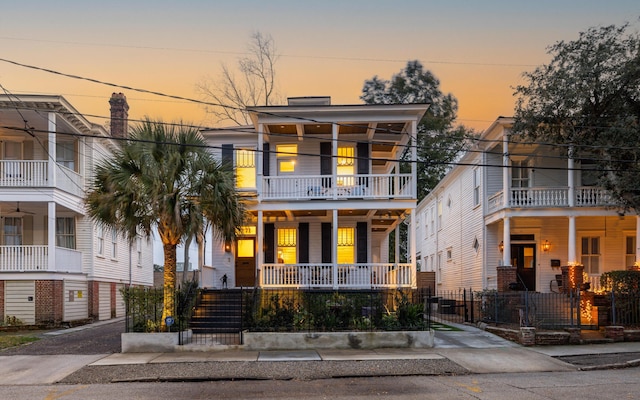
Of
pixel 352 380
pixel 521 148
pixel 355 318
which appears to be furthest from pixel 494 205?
pixel 352 380

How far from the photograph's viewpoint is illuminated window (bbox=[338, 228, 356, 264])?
24250mm

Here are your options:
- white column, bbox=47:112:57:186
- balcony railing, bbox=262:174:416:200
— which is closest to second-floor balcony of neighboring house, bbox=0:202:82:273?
white column, bbox=47:112:57:186

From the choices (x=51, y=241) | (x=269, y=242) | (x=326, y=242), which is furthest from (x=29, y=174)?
(x=326, y=242)

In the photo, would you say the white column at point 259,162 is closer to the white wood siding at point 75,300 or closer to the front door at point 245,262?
the front door at point 245,262

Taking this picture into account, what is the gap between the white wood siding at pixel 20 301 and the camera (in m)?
22.5

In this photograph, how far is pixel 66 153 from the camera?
26109 millimetres

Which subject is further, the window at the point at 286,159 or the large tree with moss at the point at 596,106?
the window at the point at 286,159

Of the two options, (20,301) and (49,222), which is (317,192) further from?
(20,301)

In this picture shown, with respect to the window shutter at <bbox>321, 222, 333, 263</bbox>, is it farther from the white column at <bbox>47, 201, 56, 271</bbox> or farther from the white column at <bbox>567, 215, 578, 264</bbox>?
the white column at <bbox>47, 201, 56, 271</bbox>

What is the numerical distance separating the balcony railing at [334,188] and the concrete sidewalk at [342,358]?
6.52 meters

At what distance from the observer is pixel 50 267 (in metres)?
22.7

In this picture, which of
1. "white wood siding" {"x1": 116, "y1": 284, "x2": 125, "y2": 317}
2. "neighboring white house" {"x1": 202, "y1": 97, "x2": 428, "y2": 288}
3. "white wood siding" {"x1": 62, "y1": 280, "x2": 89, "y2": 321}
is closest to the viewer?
"neighboring white house" {"x1": 202, "y1": 97, "x2": 428, "y2": 288}

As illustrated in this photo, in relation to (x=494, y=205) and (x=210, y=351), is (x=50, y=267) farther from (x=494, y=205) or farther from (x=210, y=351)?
(x=494, y=205)

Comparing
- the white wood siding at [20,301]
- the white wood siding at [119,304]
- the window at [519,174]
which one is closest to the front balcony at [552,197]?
the window at [519,174]
